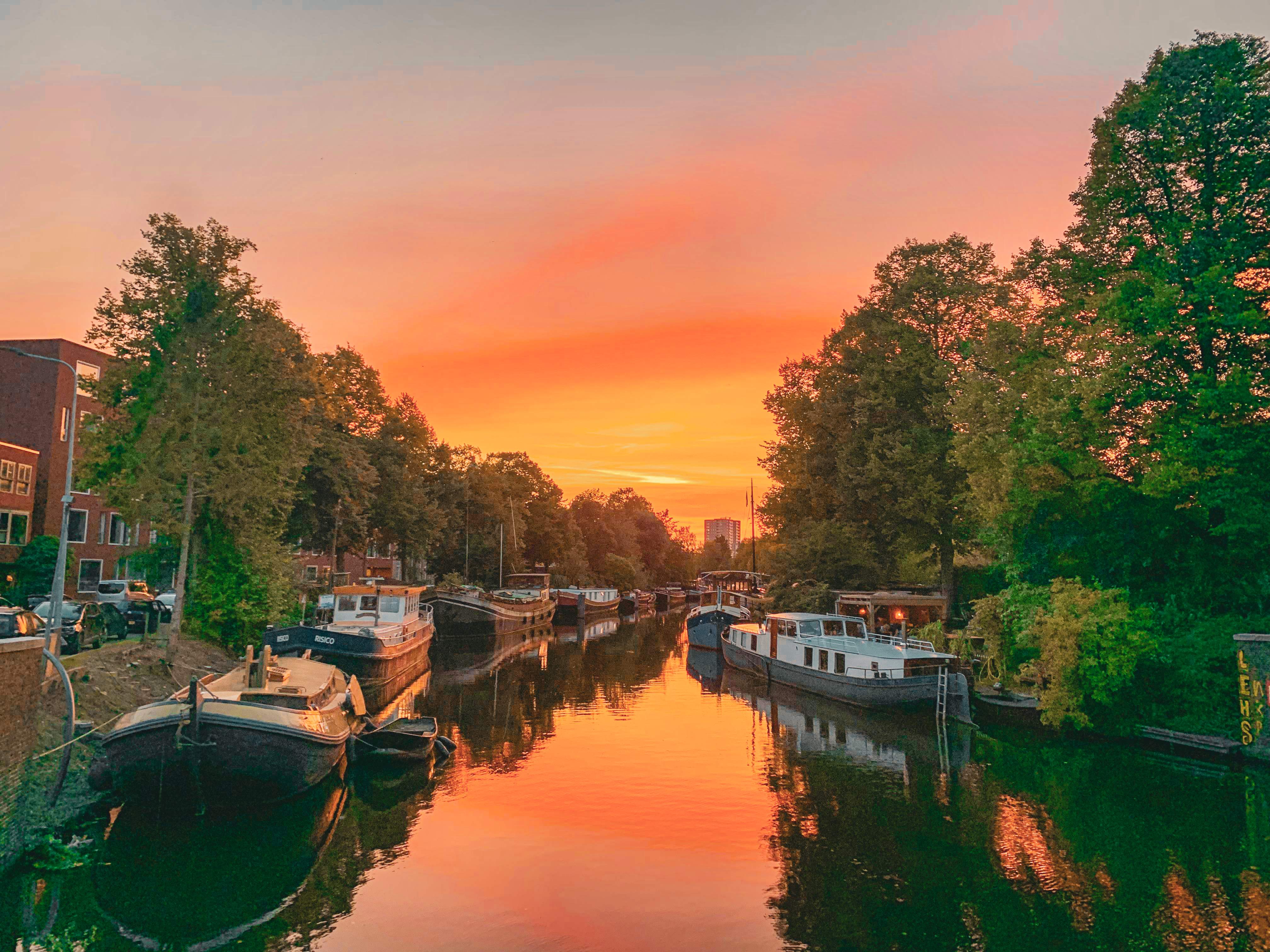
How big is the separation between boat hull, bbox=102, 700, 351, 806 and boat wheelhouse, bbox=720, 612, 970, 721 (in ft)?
71.0

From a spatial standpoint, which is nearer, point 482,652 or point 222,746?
point 222,746

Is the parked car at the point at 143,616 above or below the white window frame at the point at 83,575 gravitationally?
below

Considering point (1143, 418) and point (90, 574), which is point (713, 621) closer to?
point (1143, 418)

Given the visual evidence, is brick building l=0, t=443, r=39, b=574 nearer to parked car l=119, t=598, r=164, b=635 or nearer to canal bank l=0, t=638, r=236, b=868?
parked car l=119, t=598, r=164, b=635

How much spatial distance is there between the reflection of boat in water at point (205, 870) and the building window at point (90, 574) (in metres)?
40.4

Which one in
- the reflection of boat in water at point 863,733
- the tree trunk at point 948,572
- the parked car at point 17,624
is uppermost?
the tree trunk at point 948,572

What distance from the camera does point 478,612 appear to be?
6481 centimetres

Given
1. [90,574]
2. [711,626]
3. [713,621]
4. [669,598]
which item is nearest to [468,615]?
[711,626]

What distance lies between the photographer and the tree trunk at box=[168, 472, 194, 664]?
1268 inches

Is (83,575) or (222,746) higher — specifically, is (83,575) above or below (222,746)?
above

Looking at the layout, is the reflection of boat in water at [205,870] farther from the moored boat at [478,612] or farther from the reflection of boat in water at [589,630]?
the reflection of boat in water at [589,630]

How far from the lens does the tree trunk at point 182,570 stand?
3222 cm

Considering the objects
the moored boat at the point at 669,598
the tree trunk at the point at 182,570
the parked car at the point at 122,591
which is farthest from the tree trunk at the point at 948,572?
the moored boat at the point at 669,598

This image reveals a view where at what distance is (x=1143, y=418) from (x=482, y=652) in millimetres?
41837
